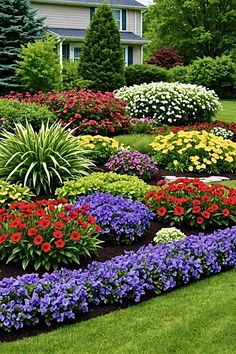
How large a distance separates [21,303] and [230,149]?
749cm

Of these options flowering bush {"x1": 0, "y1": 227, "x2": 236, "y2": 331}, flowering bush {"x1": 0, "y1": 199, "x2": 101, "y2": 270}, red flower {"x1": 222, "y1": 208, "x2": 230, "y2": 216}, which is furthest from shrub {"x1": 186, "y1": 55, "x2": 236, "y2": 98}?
flowering bush {"x1": 0, "y1": 199, "x2": 101, "y2": 270}

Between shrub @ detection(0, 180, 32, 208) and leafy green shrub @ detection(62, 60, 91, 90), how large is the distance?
502 inches

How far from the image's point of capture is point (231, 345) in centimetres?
397

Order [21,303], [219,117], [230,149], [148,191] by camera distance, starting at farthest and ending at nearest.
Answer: [219,117]
[230,149]
[148,191]
[21,303]

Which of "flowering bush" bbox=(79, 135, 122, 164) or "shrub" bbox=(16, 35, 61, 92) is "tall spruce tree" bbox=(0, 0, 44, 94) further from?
"flowering bush" bbox=(79, 135, 122, 164)

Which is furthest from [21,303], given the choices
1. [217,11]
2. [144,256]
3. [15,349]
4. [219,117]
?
[217,11]

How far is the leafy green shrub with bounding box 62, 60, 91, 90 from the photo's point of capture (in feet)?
66.6

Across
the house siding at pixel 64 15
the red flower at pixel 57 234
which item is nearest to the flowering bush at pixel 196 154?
the red flower at pixel 57 234

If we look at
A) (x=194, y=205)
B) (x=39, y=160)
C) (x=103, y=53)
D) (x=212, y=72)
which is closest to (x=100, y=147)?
(x=39, y=160)

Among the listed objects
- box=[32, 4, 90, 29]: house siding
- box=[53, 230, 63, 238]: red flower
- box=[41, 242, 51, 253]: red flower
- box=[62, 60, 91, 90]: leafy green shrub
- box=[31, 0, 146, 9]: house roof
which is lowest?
box=[41, 242, 51, 253]: red flower

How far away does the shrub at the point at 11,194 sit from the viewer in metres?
7.24

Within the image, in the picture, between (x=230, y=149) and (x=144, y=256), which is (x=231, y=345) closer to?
(x=144, y=256)

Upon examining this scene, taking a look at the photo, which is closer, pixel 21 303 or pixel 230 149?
pixel 21 303

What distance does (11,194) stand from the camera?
24.0 feet
